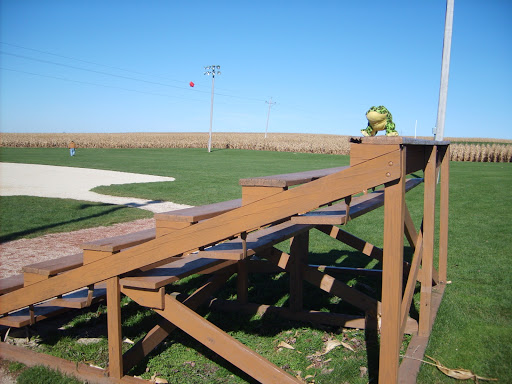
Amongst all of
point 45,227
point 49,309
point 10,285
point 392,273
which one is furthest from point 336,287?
point 45,227

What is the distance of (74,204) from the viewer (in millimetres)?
11820

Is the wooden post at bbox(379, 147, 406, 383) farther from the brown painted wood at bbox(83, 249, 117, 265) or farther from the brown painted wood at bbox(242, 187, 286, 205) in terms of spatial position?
the brown painted wood at bbox(83, 249, 117, 265)

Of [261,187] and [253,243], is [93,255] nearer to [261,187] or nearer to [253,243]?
[253,243]

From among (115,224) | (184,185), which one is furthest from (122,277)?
(184,185)

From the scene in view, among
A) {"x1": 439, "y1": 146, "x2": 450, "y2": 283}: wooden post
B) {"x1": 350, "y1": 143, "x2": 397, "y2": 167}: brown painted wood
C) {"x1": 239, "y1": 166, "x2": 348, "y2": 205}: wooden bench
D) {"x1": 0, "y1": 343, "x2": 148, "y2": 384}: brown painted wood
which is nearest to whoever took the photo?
{"x1": 350, "y1": 143, "x2": 397, "y2": 167}: brown painted wood

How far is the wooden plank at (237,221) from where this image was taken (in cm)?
245

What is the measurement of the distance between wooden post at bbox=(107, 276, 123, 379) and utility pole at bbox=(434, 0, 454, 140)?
13.5 m

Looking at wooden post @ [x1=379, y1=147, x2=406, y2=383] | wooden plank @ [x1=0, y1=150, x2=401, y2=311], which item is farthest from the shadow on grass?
wooden post @ [x1=379, y1=147, x2=406, y2=383]

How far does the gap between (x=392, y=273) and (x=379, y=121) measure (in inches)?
80.6

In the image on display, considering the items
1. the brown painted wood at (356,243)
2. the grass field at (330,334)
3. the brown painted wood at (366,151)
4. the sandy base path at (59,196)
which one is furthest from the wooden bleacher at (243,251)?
the brown painted wood at (356,243)

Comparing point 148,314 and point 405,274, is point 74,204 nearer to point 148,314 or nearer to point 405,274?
point 148,314

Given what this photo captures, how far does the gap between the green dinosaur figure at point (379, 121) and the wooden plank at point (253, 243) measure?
47.6 inches

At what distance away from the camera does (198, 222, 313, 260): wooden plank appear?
2.76m

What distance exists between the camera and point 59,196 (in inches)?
539
